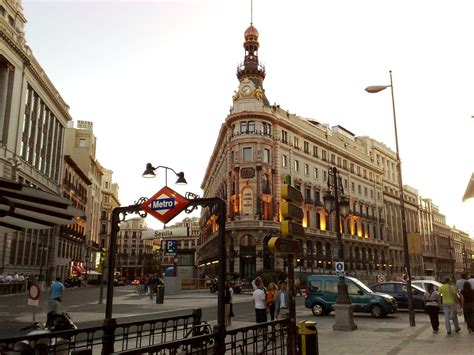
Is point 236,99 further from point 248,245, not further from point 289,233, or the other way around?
point 289,233

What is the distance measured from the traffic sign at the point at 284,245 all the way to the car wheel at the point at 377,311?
1306 cm

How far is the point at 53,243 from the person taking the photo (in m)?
56.0

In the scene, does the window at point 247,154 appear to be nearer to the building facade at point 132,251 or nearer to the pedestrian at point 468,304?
the pedestrian at point 468,304

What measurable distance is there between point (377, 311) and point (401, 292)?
4.15 metres

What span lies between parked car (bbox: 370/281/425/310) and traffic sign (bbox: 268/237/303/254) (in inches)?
646

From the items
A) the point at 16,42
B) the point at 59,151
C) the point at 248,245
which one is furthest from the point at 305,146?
the point at 16,42

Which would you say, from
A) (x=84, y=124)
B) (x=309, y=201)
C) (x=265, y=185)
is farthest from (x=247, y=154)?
(x=84, y=124)

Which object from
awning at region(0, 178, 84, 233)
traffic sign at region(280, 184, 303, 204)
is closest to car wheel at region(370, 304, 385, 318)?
traffic sign at region(280, 184, 303, 204)

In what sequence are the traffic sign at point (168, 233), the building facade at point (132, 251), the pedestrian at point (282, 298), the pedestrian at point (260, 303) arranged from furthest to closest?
the building facade at point (132, 251), the pedestrian at point (282, 298), the pedestrian at point (260, 303), the traffic sign at point (168, 233)

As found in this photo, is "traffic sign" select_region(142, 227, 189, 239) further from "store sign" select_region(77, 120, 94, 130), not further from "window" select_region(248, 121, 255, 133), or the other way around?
"store sign" select_region(77, 120, 94, 130)

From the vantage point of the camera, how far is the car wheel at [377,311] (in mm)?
19469

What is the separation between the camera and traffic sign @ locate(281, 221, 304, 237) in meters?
7.76

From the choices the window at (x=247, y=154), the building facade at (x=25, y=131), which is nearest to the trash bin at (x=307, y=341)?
the building facade at (x=25, y=131)

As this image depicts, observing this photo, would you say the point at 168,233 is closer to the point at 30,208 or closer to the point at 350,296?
the point at 30,208
